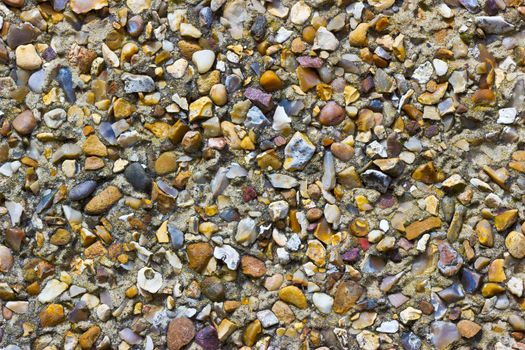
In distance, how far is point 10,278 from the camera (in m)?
1.41

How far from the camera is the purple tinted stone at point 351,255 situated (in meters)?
1.38

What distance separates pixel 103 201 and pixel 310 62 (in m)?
0.47

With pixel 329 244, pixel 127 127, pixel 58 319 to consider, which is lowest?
pixel 58 319

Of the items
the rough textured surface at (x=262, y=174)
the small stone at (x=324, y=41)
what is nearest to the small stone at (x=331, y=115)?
the rough textured surface at (x=262, y=174)

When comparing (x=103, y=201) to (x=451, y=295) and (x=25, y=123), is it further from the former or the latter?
(x=451, y=295)

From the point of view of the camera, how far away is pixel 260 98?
142cm

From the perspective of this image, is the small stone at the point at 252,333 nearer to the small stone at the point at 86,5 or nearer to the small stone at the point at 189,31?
the small stone at the point at 189,31

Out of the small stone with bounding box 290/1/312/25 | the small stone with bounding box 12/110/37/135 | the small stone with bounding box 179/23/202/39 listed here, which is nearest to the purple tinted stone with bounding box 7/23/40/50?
the small stone with bounding box 12/110/37/135

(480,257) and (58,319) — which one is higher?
(480,257)

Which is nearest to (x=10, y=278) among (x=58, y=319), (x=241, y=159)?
(x=58, y=319)

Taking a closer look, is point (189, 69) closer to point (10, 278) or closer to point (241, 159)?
point (241, 159)

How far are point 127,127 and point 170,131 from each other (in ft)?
0.28

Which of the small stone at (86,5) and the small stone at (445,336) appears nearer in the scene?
the small stone at (445,336)

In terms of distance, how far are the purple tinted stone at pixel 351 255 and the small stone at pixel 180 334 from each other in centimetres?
31
